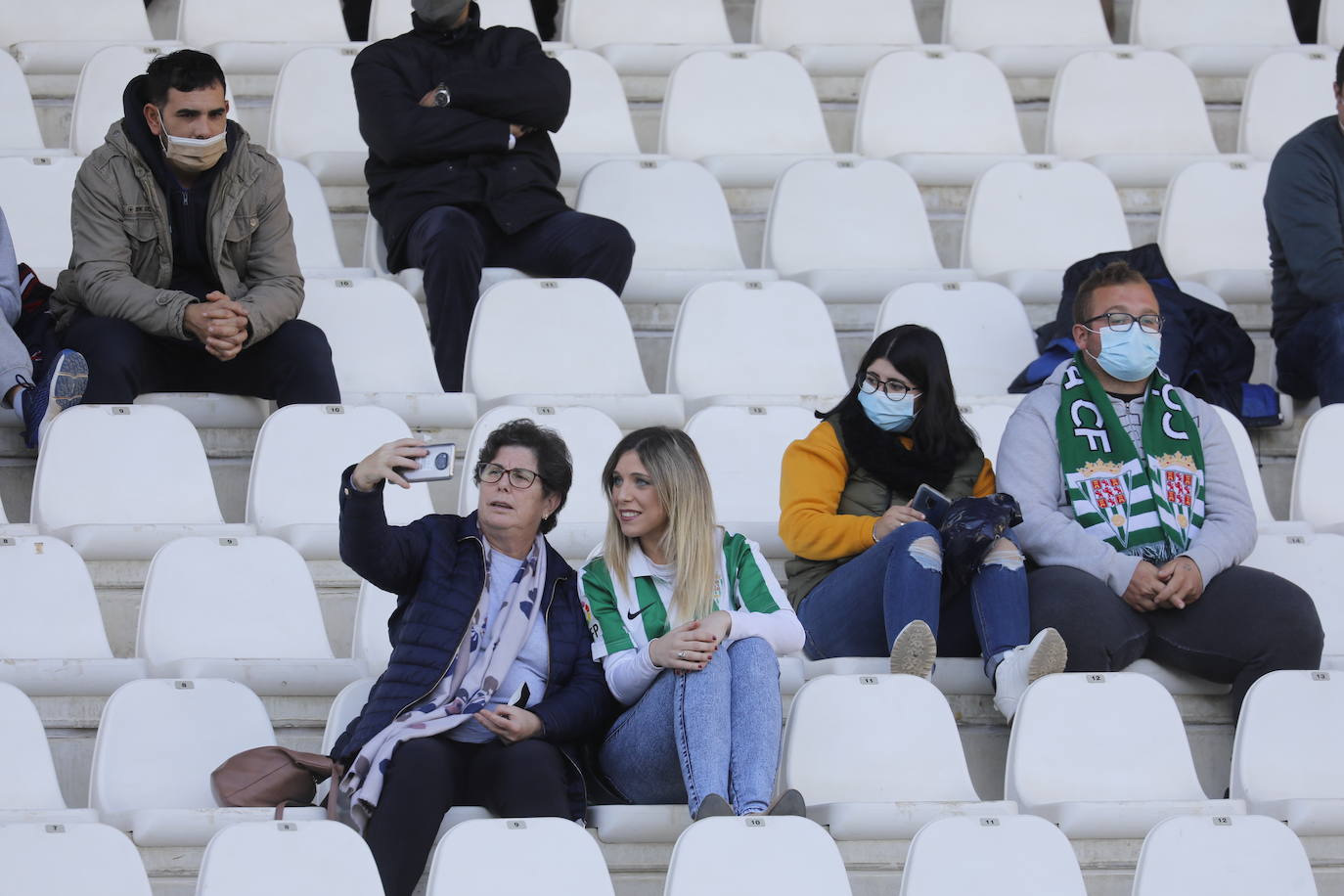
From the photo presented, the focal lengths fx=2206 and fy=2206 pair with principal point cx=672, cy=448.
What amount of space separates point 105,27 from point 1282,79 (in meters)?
3.31

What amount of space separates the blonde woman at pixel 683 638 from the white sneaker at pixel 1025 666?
389 mm

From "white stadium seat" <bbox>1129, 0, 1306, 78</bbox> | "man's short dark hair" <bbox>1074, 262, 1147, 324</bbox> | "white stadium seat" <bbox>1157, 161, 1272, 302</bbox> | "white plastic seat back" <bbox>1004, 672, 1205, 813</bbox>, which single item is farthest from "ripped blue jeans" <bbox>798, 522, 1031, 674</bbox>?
"white stadium seat" <bbox>1129, 0, 1306, 78</bbox>

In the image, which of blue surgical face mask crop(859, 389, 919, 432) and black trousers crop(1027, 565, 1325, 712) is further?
blue surgical face mask crop(859, 389, 919, 432)

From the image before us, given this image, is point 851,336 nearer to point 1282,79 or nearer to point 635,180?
point 635,180

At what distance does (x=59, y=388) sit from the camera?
425 centimetres

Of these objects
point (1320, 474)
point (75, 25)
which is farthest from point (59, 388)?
point (1320, 474)

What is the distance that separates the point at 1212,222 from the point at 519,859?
3282mm

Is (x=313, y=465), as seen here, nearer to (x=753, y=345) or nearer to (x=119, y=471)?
(x=119, y=471)

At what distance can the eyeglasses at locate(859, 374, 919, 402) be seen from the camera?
412 cm

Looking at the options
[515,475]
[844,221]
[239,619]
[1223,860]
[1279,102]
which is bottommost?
[1223,860]

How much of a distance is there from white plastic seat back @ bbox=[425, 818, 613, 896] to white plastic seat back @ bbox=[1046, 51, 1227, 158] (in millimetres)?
3547

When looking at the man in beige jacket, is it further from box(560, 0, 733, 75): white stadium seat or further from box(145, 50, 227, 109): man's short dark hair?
box(560, 0, 733, 75): white stadium seat

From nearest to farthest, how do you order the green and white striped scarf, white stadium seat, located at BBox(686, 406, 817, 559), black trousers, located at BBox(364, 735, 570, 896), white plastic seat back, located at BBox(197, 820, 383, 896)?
white plastic seat back, located at BBox(197, 820, 383, 896)
black trousers, located at BBox(364, 735, 570, 896)
the green and white striped scarf
white stadium seat, located at BBox(686, 406, 817, 559)

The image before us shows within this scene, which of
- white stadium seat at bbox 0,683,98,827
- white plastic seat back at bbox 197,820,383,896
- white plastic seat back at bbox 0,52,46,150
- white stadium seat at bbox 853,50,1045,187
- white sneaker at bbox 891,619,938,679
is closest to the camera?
white plastic seat back at bbox 197,820,383,896
